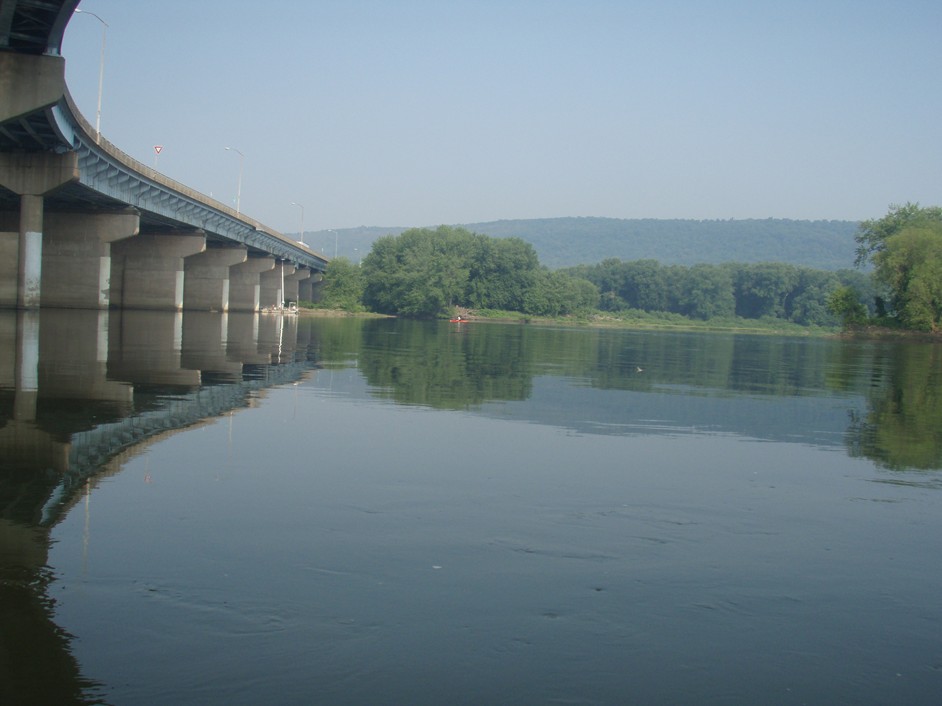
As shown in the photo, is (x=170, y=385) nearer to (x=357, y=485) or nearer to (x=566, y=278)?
(x=357, y=485)

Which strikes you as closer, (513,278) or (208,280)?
(208,280)

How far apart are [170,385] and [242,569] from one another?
529 inches

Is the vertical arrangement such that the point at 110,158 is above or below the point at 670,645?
above

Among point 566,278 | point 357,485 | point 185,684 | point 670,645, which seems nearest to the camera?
point 185,684

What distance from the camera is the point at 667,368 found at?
35406 mm

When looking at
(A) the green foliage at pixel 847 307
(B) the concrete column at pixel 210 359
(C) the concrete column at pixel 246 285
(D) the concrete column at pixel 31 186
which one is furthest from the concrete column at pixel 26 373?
(A) the green foliage at pixel 847 307

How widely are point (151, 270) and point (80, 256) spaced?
14.5 meters

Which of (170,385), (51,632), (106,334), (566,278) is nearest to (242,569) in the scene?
(51,632)

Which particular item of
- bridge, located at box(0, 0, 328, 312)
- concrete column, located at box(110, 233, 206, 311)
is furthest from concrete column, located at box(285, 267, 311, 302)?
concrete column, located at box(110, 233, 206, 311)

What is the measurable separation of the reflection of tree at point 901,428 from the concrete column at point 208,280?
67.1m

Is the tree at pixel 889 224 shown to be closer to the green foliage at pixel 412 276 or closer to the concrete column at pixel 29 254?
the green foliage at pixel 412 276

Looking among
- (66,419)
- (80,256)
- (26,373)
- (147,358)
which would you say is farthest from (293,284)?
(66,419)

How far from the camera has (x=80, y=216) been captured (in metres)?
62.6

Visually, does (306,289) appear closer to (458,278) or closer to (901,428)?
(458,278)
